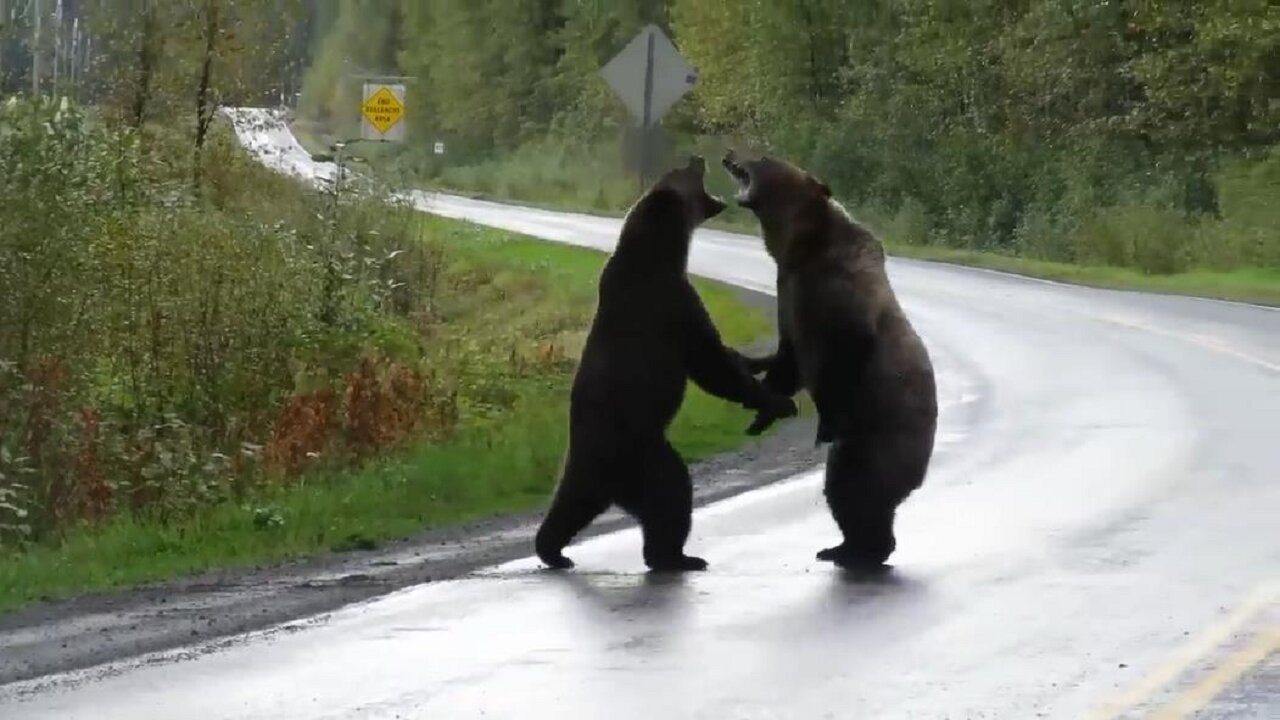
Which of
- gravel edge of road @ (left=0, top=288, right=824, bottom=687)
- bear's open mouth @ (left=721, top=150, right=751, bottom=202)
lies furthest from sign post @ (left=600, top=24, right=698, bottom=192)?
bear's open mouth @ (left=721, top=150, right=751, bottom=202)

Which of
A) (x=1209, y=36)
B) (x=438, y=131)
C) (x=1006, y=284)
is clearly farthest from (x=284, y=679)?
(x=438, y=131)

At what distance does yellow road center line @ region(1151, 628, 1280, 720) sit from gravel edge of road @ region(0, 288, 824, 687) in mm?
3936

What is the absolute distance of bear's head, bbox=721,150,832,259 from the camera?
425 inches

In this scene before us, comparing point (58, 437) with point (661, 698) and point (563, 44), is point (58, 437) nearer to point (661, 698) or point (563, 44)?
A: point (661, 698)

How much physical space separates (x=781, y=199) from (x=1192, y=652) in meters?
2.91

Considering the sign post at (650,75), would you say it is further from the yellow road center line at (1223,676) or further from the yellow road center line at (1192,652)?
the yellow road center line at (1223,676)

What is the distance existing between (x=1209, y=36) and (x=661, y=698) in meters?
39.7

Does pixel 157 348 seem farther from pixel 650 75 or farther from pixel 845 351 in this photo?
pixel 650 75

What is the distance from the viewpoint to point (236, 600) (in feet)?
36.8

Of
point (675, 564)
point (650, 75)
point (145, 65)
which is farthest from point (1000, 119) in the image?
point (675, 564)

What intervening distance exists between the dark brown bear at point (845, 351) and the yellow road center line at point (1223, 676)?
1.83 metres

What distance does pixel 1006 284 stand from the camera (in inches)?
1564

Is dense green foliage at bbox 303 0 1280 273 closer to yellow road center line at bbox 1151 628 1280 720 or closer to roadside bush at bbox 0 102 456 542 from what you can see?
roadside bush at bbox 0 102 456 542

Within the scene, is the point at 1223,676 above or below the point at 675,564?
above
